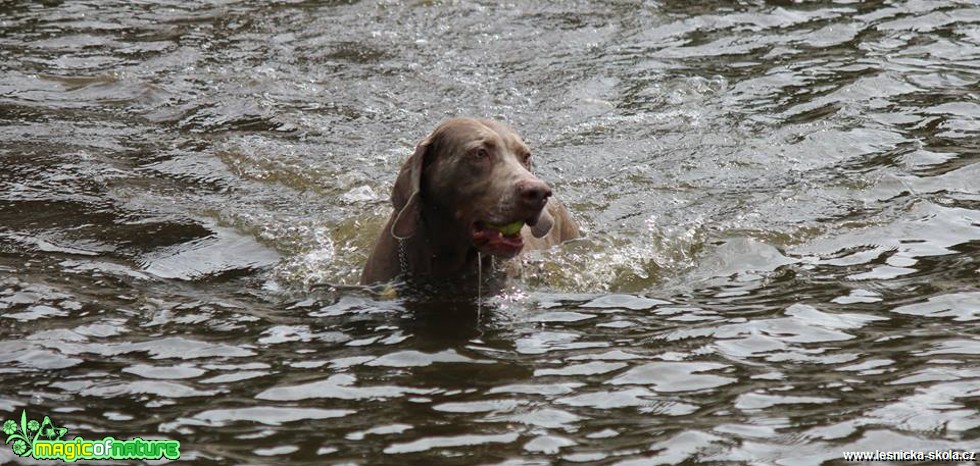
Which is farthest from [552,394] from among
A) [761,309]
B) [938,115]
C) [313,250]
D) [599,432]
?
[938,115]

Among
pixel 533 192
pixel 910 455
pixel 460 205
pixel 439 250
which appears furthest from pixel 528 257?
pixel 910 455

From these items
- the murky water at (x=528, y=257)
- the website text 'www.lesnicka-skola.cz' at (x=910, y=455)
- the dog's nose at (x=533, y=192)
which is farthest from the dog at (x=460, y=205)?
the website text 'www.lesnicka-skola.cz' at (x=910, y=455)

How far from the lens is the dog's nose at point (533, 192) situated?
6.56 m

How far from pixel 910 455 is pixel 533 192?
2461 mm

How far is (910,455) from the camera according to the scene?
15.6 ft

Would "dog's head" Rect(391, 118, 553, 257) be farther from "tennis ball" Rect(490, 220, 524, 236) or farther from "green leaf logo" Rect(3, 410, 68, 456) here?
"green leaf logo" Rect(3, 410, 68, 456)

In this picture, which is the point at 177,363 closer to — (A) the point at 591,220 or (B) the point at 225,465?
(B) the point at 225,465

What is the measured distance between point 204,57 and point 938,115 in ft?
22.9

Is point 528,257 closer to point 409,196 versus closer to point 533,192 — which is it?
point 409,196

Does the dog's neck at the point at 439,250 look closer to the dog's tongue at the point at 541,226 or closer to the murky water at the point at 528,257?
the murky water at the point at 528,257

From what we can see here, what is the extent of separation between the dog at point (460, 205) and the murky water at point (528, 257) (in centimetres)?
28

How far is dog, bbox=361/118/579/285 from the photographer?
676 cm

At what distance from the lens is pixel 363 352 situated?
6.29 meters

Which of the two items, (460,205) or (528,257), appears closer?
(460,205)
